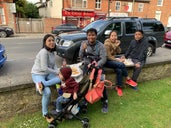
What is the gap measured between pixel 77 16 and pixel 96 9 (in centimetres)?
352

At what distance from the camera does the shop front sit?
2477cm

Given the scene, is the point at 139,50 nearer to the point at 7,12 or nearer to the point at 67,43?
the point at 67,43

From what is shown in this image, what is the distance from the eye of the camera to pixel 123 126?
3.05m

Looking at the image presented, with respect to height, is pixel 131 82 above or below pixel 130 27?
below

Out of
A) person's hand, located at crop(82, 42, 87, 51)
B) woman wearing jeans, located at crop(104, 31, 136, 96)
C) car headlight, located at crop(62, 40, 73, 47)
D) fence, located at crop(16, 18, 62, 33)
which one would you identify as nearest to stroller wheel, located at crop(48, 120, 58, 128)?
person's hand, located at crop(82, 42, 87, 51)

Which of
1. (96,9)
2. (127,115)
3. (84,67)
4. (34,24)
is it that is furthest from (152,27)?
(96,9)

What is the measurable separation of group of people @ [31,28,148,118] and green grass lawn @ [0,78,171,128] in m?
0.21

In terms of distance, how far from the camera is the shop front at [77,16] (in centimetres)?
2477

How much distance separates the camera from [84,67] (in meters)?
3.72

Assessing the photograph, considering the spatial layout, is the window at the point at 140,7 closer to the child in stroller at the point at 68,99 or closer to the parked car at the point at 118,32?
the parked car at the point at 118,32

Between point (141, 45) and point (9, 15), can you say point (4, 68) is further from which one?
point (9, 15)

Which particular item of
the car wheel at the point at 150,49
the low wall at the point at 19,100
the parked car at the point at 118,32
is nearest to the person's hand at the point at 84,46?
the low wall at the point at 19,100

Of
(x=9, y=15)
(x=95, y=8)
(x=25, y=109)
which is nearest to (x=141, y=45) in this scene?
(x=25, y=109)

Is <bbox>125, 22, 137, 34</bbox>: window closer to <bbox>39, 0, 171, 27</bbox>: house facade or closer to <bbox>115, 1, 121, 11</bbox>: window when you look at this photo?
<bbox>39, 0, 171, 27</bbox>: house facade
